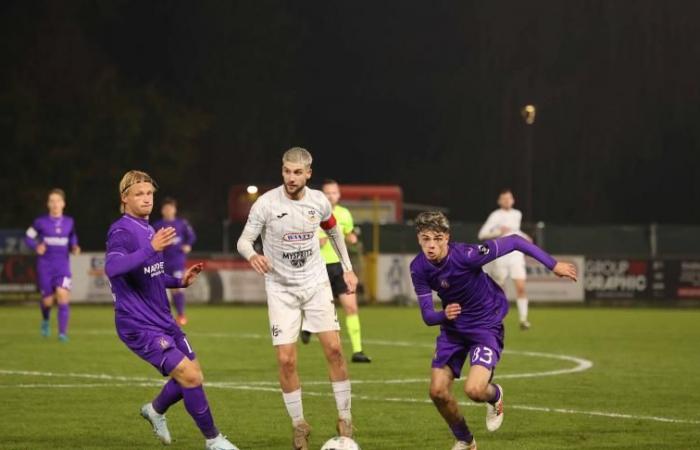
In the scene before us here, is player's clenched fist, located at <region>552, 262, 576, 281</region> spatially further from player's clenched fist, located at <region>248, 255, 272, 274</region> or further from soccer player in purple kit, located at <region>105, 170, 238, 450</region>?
soccer player in purple kit, located at <region>105, 170, 238, 450</region>

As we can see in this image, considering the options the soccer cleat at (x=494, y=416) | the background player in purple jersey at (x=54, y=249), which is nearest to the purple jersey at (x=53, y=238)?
the background player in purple jersey at (x=54, y=249)

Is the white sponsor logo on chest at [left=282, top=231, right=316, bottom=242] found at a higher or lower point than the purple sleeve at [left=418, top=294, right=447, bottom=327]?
higher

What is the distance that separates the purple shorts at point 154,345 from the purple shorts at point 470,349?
6.57ft

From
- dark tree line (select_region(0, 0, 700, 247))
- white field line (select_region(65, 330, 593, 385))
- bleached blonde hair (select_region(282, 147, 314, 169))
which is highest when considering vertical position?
dark tree line (select_region(0, 0, 700, 247))

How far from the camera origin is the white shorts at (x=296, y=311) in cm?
1105

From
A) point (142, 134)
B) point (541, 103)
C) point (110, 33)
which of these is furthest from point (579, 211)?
point (110, 33)

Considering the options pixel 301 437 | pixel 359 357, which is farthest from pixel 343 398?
pixel 359 357

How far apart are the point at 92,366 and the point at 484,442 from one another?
26.5ft

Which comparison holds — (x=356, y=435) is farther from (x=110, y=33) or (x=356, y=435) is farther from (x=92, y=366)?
(x=110, y=33)

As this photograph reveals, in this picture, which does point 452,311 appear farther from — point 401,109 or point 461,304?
point 401,109

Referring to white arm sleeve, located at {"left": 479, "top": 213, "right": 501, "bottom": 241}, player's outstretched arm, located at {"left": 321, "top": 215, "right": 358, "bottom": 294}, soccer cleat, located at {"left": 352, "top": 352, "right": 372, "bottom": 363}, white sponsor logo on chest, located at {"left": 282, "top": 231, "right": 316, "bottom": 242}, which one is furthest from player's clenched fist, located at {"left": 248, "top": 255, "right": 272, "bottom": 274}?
white arm sleeve, located at {"left": 479, "top": 213, "right": 501, "bottom": 241}

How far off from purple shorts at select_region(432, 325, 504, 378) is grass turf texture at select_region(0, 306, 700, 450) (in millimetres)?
796

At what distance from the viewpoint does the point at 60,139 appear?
56.2 metres

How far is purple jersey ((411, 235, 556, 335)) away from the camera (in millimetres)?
10531
